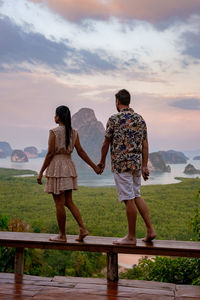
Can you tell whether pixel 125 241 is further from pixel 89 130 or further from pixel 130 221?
pixel 89 130

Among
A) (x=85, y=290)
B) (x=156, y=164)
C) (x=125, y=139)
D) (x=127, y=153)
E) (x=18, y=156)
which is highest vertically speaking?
(x=18, y=156)

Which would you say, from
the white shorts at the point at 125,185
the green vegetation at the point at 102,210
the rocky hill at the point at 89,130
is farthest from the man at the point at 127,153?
the rocky hill at the point at 89,130

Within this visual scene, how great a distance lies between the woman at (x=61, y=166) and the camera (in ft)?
8.82

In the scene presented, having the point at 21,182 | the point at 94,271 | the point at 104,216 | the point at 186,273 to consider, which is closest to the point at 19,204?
the point at 104,216

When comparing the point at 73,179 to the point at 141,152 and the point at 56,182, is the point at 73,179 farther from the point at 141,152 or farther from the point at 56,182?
the point at 141,152

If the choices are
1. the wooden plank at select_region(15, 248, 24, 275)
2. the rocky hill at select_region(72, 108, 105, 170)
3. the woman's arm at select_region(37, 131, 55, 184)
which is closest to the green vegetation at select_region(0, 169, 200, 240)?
the wooden plank at select_region(15, 248, 24, 275)

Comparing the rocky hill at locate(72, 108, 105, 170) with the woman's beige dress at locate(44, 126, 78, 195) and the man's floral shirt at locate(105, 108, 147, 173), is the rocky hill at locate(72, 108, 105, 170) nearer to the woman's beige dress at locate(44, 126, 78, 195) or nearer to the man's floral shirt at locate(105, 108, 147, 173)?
the woman's beige dress at locate(44, 126, 78, 195)

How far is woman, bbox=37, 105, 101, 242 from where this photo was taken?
2.69 metres

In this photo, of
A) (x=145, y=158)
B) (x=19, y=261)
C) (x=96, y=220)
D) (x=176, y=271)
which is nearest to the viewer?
(x=145, y=158)

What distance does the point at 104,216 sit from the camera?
84.9 ft

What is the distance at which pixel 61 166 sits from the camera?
271 centimetres

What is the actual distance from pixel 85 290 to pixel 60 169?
933mm

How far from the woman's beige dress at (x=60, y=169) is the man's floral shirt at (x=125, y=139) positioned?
359 millimetres

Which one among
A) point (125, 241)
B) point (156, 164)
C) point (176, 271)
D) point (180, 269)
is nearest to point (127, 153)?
point (125, 241)
